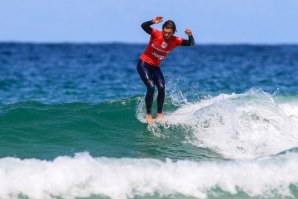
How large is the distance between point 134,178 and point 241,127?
10.6 ft

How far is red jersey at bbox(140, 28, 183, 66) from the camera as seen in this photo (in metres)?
10.8

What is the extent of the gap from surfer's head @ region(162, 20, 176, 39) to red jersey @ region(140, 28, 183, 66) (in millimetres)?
153

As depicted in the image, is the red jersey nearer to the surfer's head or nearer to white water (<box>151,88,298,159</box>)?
the surfer's head

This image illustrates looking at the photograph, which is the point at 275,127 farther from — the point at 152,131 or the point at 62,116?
the point at 62,116

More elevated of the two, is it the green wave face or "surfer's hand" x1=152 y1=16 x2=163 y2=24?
"surfer's hand" x1=152 y1=16 x2=163 y2=24

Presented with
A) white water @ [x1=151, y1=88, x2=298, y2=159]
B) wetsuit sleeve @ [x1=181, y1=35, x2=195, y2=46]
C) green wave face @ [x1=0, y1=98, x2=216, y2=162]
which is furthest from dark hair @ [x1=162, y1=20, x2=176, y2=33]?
green wave face @ [x1=0, y1=98, x2=216, y2=162]

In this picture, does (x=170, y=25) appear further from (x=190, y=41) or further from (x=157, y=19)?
(x=190, y=41)

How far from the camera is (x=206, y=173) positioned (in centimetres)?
850

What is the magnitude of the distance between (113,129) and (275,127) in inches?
119

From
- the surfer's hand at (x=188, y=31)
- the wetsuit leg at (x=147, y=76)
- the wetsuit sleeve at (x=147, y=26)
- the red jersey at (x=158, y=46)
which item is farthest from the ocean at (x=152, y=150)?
the wetsuit sleeve at (x=147, y=26)

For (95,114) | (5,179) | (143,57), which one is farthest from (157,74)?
(5,179)

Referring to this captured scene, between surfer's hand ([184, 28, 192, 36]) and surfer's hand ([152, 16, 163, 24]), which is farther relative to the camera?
surfer's hand ([184, 28, 192, 36])

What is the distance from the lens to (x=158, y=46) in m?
10.9

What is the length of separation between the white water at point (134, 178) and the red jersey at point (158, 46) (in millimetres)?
2785
